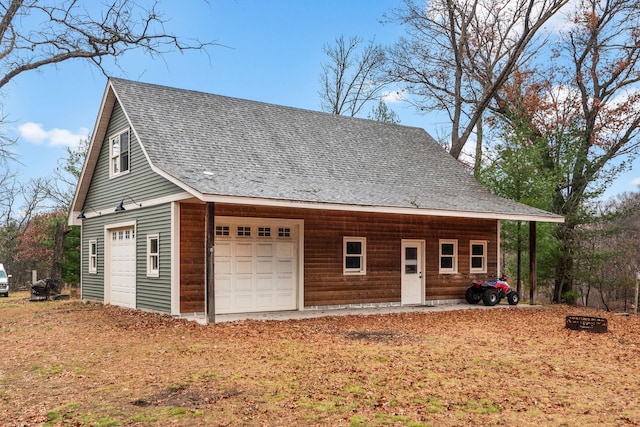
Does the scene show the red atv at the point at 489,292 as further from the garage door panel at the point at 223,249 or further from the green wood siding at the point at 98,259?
the green wood siding at the point at 98,259

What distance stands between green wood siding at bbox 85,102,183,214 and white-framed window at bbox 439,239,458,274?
8678 millimetres

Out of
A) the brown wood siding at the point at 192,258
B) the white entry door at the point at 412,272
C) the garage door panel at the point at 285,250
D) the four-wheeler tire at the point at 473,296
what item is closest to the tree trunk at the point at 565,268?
the four-wheeler tire at the point at 473,296

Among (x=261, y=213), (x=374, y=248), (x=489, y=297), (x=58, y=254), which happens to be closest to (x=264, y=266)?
(x=261, y=213)

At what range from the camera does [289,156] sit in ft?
54.3

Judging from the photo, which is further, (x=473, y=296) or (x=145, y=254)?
(x=473, y=296)

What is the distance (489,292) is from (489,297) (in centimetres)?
15

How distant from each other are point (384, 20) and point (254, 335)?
19.4 metres

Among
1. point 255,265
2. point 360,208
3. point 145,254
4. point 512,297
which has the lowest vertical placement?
point 512,297

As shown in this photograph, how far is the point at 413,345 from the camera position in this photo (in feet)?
33.4

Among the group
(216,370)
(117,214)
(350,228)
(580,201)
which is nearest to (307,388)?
(216,370)

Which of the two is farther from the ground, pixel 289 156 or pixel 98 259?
pixel 289 156

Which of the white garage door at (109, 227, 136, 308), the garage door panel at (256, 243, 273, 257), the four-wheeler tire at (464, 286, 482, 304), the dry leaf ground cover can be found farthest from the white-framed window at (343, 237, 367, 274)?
the white garage door at (109, 227, 136, 308)

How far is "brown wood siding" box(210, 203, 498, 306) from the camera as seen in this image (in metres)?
15.3

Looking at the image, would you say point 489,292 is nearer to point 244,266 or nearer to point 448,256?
point 448,256
